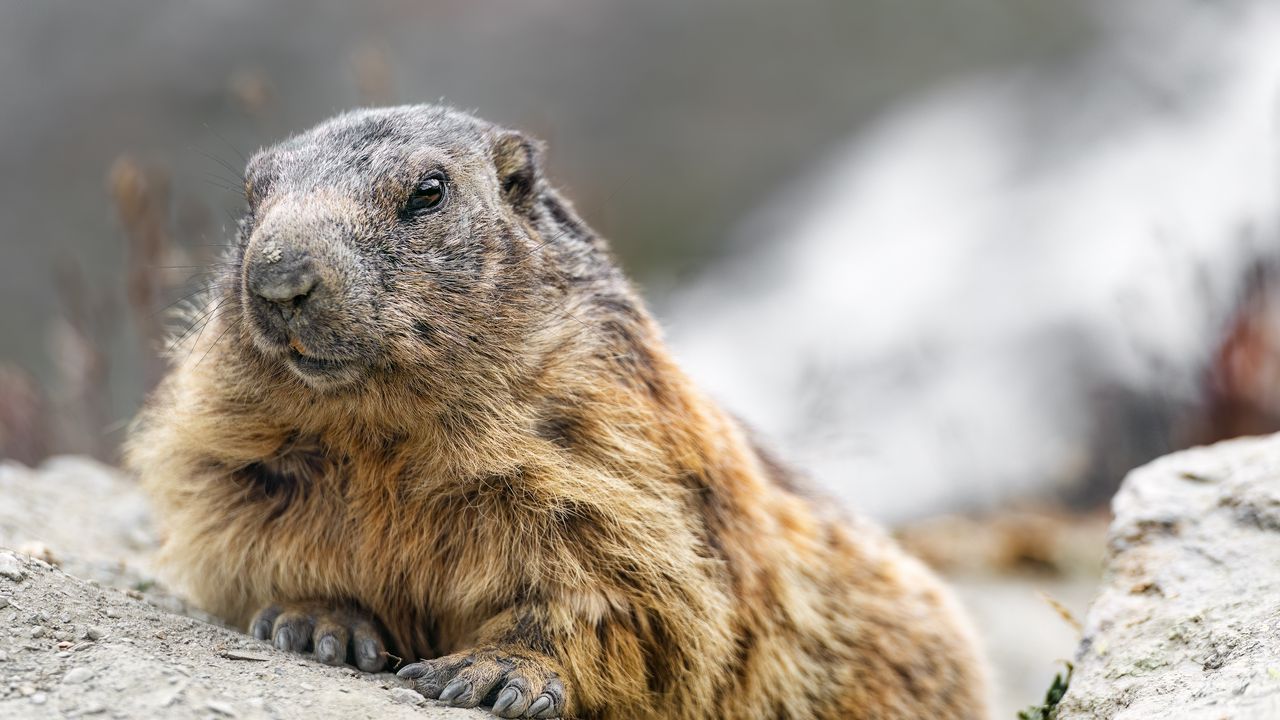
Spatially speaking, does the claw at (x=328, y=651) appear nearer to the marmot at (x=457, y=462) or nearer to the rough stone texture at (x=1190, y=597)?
the marmot at (x=457, y=462)

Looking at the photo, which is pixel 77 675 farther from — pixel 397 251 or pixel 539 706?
pixel 397 251

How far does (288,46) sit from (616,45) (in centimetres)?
456

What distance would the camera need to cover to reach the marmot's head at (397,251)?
329 centimetres

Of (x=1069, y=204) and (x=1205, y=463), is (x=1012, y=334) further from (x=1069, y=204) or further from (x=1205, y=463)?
(x=1205, y=463)

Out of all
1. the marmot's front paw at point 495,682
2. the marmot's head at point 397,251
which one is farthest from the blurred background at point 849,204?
the marmot's front paw at point 495,682

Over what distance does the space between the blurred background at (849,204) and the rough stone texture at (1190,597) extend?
263cm

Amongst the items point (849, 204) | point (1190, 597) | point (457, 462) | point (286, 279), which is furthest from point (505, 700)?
point (849, 204)

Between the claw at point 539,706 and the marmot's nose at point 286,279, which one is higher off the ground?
the marmot's nose at point 286,279

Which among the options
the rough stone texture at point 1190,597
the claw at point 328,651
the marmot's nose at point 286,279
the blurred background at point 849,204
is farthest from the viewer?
the blurred background at point 849,204

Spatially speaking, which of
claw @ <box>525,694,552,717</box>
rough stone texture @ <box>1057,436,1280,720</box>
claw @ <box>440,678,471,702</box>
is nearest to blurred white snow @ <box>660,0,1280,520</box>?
rough stone texture @ <box>1057,436,1280,720</box>

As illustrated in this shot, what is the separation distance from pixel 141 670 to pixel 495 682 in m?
0.91

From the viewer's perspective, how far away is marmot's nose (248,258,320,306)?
10.6ft

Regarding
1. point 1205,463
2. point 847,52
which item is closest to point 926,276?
point 847,52

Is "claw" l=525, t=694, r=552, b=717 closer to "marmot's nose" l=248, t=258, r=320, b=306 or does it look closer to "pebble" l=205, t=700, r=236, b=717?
"pebble" l=205, t=700, r=236, b=717
